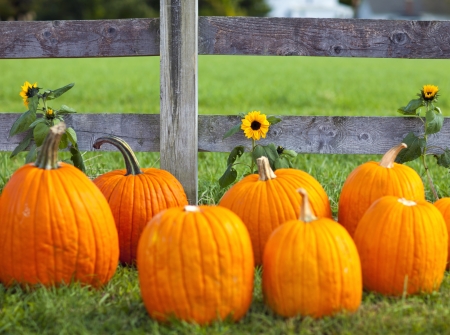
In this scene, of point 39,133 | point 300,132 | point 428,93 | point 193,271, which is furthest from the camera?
point 300,132

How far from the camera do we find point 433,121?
363 centimetres

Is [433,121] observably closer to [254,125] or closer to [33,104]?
[254,125]

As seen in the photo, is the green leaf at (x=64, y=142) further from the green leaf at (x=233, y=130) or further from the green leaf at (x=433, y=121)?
the green leaf at (x=433, y=121)

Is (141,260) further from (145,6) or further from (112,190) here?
(145,6)

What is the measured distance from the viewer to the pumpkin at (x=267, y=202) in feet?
9.95

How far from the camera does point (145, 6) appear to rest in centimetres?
4672

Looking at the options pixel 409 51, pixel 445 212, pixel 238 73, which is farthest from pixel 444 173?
pixel 238 73

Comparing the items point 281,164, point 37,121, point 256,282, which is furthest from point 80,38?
point 256,282

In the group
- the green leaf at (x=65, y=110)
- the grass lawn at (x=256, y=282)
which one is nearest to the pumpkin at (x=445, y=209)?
the grass lawn at (x=256, y=282)

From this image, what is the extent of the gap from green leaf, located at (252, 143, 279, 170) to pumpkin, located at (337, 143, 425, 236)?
58 cm

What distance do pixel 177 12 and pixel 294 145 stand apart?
1108 mm

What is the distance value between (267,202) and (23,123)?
1650 millimetres

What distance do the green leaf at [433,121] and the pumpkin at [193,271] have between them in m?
1.75

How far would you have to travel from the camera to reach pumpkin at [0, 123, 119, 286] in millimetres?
2672
